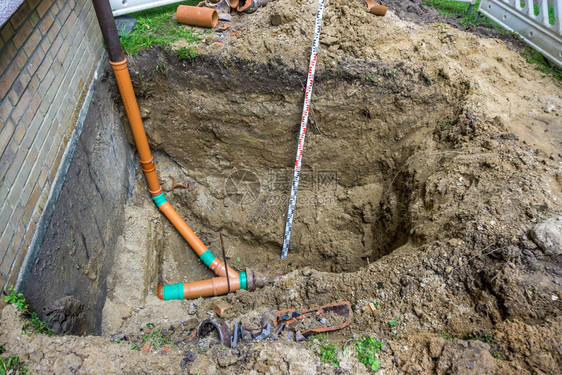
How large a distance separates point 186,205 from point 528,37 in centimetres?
540

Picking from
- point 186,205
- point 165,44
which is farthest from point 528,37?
point 186,205

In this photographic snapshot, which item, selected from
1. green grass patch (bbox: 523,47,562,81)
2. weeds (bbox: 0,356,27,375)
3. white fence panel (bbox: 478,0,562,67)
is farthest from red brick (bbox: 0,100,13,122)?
white fence panel (bbox: 478,0,562,67)

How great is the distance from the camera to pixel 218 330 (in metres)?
2.44

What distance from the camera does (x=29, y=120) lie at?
2.36m

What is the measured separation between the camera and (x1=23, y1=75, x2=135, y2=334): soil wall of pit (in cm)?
246

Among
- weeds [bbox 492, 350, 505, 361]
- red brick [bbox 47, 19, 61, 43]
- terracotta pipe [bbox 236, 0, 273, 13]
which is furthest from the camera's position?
terracotta pipe [bbox 236, 0, 273, 13]

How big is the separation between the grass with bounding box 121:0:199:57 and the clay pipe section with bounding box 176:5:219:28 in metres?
0.09

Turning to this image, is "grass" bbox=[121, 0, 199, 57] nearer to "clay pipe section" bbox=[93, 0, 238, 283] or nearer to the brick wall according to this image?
"clay pipe section" bbox=[93, 0, 238, 283]

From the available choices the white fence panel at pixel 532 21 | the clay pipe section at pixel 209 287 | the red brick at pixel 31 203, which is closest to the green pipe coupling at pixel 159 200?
the clay pipe section at pixel 209 287

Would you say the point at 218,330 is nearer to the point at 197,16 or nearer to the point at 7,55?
the point at 7,55

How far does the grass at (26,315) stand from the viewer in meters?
2.02

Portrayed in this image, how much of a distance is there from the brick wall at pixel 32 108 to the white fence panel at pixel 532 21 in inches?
219

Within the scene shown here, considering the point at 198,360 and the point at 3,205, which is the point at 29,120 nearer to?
the point at 3,205

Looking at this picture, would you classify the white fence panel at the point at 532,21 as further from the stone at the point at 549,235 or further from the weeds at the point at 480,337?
the weeds at the point at 480,337
